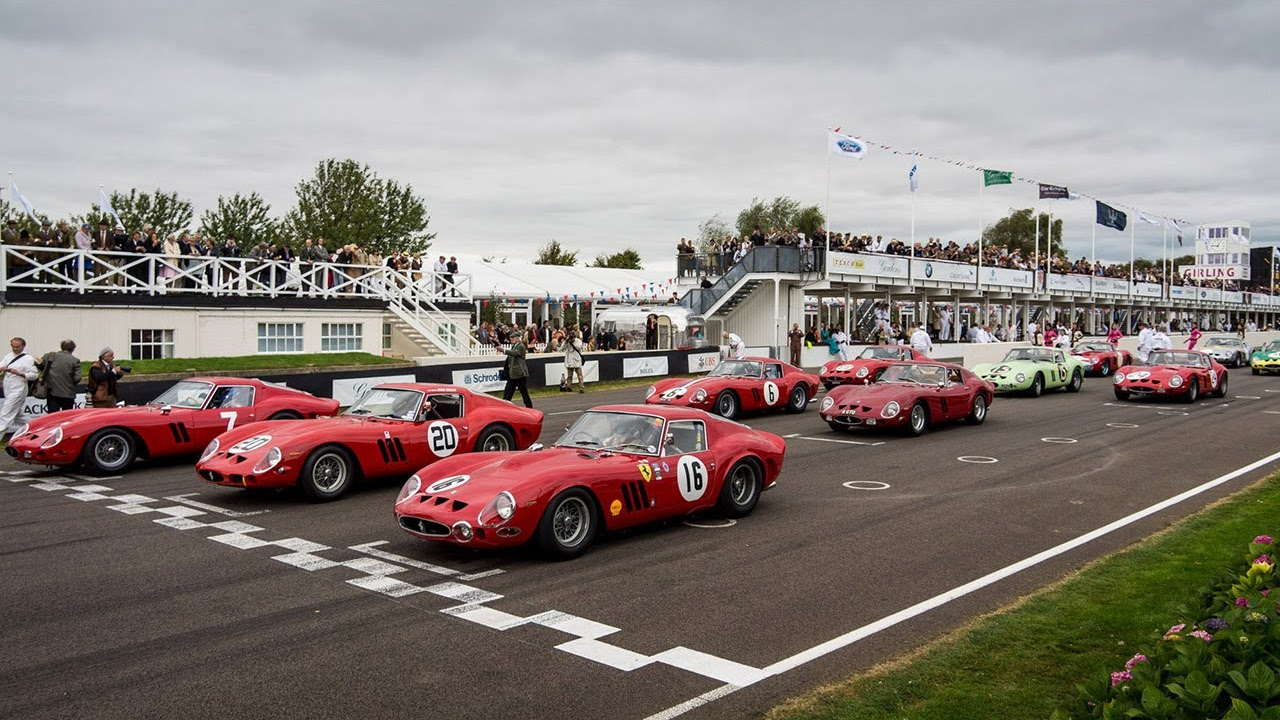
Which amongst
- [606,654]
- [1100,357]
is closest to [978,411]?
[606,654]

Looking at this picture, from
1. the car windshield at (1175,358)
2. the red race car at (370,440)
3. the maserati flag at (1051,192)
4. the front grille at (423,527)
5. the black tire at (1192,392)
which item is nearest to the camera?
the front grille at (423,527)

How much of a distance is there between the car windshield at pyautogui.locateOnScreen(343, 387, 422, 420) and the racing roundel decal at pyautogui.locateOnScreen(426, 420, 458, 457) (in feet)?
0.96

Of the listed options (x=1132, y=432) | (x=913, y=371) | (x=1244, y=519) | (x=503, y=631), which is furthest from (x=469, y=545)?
(x=1132, y=432)

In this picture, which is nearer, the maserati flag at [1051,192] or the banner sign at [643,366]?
the banner sign at [643,366]

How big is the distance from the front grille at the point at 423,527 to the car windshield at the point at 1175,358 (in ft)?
73.9

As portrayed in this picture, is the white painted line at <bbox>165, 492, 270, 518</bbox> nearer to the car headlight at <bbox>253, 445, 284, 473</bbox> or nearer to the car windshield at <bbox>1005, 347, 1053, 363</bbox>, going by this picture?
the car headlight at <bbox>253, 445, 284, 473</bbox>

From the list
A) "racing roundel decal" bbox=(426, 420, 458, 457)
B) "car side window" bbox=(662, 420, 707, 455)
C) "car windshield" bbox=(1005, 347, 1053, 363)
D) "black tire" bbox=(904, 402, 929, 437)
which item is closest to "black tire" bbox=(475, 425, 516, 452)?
"racing roundel decal" bbox=(426, 420, 458, 457)

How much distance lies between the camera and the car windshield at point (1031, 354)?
26.4 meters

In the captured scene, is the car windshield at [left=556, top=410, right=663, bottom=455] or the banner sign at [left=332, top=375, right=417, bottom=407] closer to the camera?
the car windshield at [left=556, top=410, right=663, bottom=455]

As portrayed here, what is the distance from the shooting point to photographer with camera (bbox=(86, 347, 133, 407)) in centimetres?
1628

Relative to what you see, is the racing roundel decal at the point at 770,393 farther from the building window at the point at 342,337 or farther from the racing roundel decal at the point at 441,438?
the building window at the point at 342,337

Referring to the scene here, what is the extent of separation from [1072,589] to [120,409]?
1221 centimetres

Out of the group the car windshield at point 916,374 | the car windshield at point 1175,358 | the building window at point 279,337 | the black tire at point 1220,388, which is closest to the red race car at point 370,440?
the car windshield at point 916,374

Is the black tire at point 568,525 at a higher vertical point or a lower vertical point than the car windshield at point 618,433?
lower
